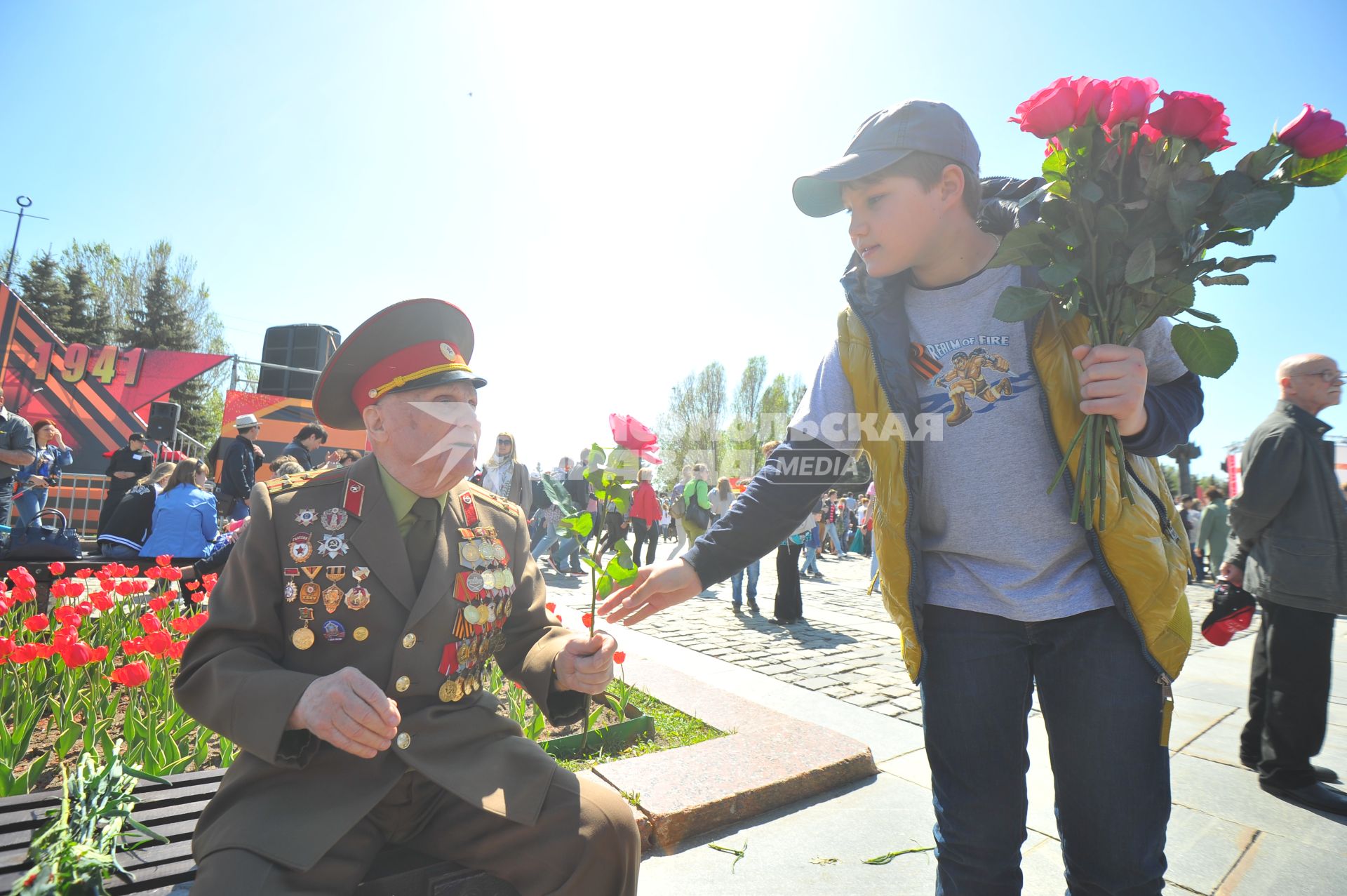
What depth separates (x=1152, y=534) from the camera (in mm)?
1505

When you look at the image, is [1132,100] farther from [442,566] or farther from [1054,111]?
[442,566]

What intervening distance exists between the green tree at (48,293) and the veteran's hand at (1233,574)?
37721 millimetres

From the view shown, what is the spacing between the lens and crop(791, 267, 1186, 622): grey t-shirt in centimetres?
158

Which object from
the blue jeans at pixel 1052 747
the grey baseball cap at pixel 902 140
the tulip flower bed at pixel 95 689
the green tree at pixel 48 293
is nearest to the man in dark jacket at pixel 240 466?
the tulip flower bed at pixel 95 689

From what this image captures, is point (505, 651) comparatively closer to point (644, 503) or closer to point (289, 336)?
point (644, 503)

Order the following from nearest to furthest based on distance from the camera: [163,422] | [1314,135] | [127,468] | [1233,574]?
[1314,135]
[1233,574]
[127,468]
[163,422]

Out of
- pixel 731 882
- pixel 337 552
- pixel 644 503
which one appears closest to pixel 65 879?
pixel 337 552

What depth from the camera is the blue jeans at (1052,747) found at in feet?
4.69

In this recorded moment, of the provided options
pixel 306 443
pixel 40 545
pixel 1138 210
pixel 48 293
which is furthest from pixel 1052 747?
pixel 48 293

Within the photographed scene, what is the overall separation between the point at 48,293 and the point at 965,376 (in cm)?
3974

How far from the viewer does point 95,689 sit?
3107mm

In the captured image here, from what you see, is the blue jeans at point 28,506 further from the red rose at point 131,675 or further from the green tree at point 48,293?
the green tree at point 48,293

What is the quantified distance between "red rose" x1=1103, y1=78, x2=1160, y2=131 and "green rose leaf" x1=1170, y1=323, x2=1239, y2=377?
1.45ft

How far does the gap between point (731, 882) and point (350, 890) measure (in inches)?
57.3
